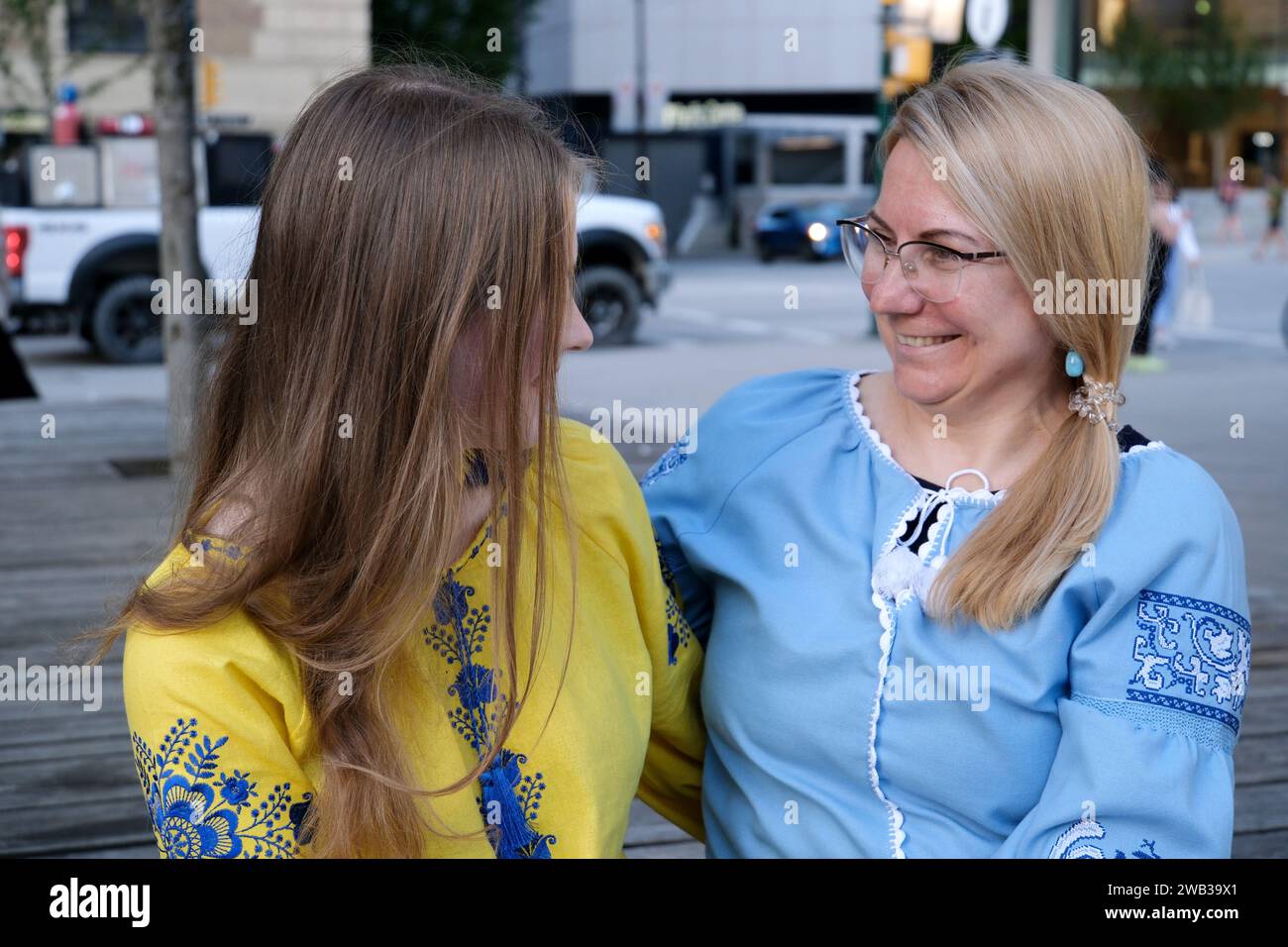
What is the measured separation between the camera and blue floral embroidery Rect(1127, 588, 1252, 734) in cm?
175

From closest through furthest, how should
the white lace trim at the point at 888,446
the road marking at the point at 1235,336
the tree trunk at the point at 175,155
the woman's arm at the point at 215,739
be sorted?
1. the woman's arm at the point at 215,739
2. the white lace trim at the point at 888,446
3. the tree trunk at the point at 175,155
4. the road marking at the point at 1235,336

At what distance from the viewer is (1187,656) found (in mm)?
1757

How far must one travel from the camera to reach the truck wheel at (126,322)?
12.6 meters

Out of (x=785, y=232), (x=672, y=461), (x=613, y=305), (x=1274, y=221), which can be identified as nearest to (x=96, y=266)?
(x=613, y=305)

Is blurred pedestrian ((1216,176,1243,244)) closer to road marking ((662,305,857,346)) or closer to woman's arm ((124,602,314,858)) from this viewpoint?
road marking ((662,305,857,346))

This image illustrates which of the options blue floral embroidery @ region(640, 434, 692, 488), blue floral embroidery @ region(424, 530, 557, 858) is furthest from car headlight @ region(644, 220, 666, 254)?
blue floral embroidery @ region(424, 530, 557, 858)

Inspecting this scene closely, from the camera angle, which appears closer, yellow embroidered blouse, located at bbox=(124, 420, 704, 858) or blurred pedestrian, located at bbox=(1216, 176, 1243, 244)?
yellow embroidered blouse, located at bbox=(124, 420, 704, 858)

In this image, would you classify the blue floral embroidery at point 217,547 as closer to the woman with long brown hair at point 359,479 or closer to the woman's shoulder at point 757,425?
the woman with long brown hair at point 359,479

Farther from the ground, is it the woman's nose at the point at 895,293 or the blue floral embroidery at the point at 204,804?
the woman's nose at the point at 895,293

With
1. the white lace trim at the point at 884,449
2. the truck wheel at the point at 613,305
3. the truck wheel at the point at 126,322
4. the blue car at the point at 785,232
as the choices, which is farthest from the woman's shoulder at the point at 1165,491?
the blue car at the point at 785,232

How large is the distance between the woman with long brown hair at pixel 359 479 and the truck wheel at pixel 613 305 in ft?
40.4

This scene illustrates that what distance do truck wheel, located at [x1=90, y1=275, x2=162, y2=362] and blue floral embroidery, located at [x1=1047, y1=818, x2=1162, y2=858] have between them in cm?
1167

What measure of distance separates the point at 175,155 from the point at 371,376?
222 inches

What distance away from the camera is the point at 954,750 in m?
1.83
